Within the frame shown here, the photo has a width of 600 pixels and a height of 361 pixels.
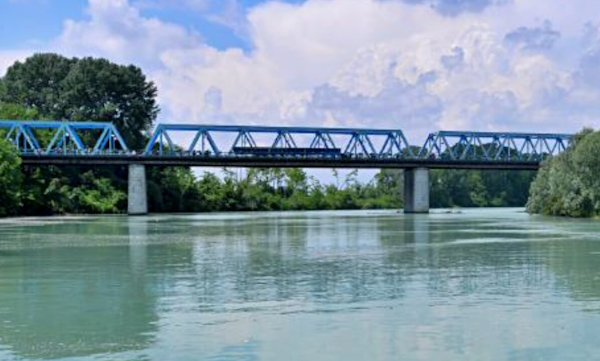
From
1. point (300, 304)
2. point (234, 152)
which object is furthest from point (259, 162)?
point (300, 304)

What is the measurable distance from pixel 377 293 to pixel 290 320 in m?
5.53

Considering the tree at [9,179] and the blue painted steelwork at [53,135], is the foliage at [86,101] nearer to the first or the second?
the blue painted steelwork at [53,135]

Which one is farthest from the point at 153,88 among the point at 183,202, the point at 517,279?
the point at 517,279

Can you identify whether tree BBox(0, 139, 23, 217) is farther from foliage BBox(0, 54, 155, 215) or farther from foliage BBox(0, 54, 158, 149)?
foliage BBox(0, 54, 158, 149)

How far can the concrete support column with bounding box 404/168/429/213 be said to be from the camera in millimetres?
134875

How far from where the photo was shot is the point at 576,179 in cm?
9612

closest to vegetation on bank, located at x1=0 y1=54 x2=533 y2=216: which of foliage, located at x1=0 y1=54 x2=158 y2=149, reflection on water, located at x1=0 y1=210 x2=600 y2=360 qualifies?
foliage, located at x1=0 y1=54 x2=158 y2=149

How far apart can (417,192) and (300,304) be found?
374 feet

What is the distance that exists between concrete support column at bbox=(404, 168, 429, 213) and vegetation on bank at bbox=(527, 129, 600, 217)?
28.5 metres

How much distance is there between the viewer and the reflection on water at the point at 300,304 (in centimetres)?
1756

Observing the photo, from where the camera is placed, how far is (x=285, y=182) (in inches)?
7466

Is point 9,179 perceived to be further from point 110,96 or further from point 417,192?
point 417,192

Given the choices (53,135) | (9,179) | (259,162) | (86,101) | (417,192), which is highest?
(86,101)

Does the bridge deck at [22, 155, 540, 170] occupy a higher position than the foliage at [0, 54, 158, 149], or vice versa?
the foliage at [0, 54, 158, 149]
